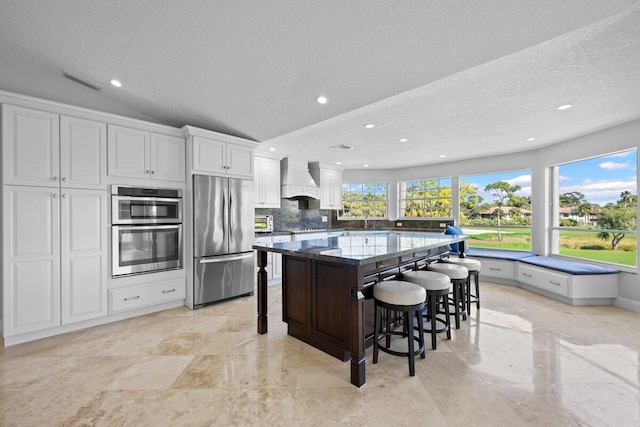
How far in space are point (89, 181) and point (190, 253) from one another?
1.34 metres

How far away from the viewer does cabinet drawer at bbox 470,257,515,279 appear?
14.9ft

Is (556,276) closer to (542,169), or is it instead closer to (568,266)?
(568,266)

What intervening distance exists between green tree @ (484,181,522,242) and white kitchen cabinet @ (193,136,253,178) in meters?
5.00

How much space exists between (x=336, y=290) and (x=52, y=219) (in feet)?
9.63

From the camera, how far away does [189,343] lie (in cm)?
255

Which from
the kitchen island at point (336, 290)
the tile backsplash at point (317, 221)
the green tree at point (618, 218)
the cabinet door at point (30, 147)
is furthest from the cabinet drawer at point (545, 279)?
the cabinet door at point (30, 147)

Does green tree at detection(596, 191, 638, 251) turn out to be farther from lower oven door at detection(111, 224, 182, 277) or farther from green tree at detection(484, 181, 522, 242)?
lower oven door at detection(111, 224, 182, 277)

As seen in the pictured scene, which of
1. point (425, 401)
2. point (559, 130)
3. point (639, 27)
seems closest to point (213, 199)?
point (425, 401)

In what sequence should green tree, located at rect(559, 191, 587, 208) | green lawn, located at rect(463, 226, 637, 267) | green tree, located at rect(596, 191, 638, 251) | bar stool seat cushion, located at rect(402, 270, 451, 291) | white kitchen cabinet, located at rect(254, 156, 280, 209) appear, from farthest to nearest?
white kitchen cabinet, located at rect(254, 156, 280, 209)
green tree, located at rect(559, 191, 587, 208)
green lawn, located at rect(463, 226, 637, 267)
green tree, located at rect(596, 191, 638, 251)
bar stool seat cushion, located at rect(402, 270, 451, 291)

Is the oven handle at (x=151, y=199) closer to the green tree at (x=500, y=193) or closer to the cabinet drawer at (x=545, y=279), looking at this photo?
the cabinet drawer at (x=545, y=279)

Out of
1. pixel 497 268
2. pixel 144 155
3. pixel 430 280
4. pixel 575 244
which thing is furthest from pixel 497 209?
pixel 144 155

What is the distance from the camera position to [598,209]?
160 inches

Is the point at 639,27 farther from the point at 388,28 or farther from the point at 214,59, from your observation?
the point at 214,59

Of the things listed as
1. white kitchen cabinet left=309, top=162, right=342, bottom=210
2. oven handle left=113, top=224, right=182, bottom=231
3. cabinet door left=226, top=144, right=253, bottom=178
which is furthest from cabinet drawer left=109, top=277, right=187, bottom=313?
white kitchen cabinet left=309, top=162, right=342, bottom=210
